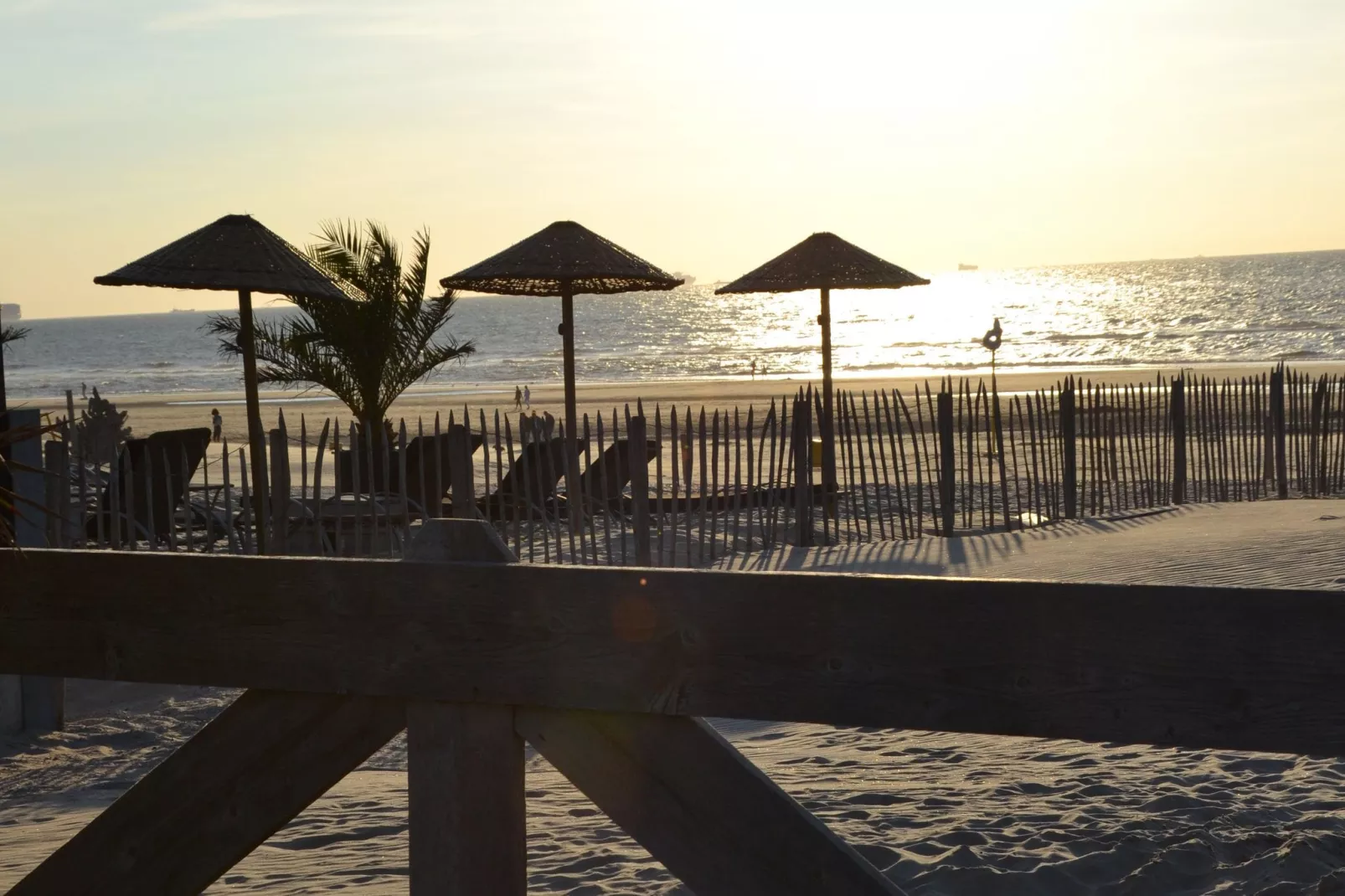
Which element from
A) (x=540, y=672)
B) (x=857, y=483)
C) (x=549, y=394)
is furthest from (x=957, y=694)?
(x=549, y=394)

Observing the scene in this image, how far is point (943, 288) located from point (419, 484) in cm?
13639

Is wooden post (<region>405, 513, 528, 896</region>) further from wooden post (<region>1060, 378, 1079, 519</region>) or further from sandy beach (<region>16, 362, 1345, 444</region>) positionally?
sandy beach (<region>16, 362, 1345, 444</region>)

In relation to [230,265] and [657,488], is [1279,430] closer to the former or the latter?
[657,488]

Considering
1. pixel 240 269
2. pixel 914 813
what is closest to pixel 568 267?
pixel 240 269

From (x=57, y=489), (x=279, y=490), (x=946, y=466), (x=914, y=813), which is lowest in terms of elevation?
(x=914, y=813)

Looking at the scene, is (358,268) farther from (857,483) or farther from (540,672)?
(540,672)

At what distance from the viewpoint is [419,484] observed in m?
10.4

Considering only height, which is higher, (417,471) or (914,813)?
(417,471)

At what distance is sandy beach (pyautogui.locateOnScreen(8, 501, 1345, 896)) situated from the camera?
3520mm

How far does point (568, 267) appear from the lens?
10016 millimetres

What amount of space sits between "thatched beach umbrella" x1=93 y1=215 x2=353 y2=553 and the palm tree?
3.65m

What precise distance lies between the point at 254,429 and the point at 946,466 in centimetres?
526

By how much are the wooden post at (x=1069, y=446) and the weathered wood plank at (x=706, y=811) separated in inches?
395

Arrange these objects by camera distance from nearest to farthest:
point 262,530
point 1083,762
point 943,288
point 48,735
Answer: point 1083,762 → point 48,735 → point 262,530 → point 943,288
